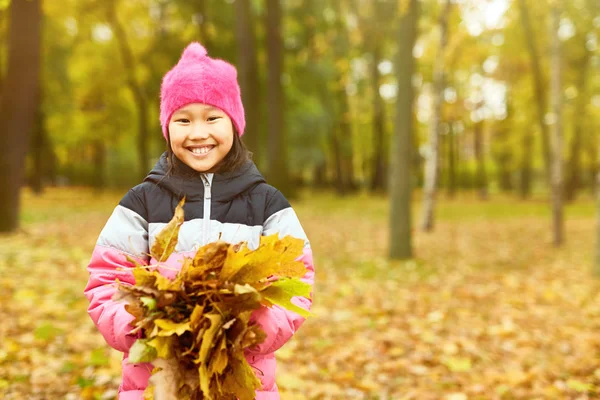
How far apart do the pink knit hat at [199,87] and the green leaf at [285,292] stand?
0.75 meters

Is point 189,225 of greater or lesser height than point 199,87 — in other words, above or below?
below

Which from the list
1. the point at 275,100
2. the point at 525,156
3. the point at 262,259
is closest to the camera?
the point at 262,259

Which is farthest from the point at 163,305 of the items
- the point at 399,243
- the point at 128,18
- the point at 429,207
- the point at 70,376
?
the point at 128,18

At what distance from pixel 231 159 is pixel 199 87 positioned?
30 centimetres

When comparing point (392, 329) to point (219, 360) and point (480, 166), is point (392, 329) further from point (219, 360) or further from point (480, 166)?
point (480, 166)

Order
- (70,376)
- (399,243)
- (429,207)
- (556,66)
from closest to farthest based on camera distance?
1. (70,376)
2. (399,243)
3. (556,66)
4. (429,207)

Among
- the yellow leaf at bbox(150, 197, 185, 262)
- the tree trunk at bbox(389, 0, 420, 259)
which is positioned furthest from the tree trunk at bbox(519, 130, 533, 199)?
the yellow leaf at bbox(150, 197, 185, 262)

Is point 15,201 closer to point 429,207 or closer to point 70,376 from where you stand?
point 70,376

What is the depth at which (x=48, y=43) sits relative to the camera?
2056 cm

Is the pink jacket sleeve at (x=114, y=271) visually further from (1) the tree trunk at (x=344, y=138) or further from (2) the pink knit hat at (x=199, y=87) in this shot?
(1) the tree trunk at (x=344, y=138)

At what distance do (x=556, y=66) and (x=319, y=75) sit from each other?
14.0 metres

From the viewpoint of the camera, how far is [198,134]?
185 cm

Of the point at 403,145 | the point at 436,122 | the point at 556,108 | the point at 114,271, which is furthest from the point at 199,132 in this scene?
the point at 436,122

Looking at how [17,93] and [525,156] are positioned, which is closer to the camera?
[17,93]
